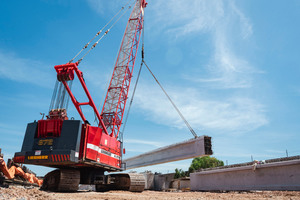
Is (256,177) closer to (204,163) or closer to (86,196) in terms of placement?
(86,196)

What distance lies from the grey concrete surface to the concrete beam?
3769mm

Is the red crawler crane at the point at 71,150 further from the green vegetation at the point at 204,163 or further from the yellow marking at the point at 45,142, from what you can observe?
the green vegetation at the point at 204,163

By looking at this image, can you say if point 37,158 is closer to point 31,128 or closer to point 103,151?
point 31,128

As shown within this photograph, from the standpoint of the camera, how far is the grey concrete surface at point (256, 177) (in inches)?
622

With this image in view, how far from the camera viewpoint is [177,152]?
2269cm

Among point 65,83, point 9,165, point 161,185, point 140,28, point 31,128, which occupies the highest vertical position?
point 140,28

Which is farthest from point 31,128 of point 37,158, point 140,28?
point 140,28

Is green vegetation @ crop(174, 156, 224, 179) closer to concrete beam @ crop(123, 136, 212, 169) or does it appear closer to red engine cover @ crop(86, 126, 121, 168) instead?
concrete beam @ crop(123, 136, 212, 169)

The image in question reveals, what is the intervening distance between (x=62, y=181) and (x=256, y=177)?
569 inches

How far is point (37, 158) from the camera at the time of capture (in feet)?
42.5

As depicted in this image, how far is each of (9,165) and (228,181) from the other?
697 inches

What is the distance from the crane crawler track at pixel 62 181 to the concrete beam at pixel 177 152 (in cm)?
993

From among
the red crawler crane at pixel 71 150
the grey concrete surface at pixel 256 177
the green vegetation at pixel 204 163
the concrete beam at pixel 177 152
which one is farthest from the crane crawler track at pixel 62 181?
the green vegetation at pixel 204 163

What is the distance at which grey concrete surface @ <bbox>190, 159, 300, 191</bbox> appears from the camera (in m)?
15.8
